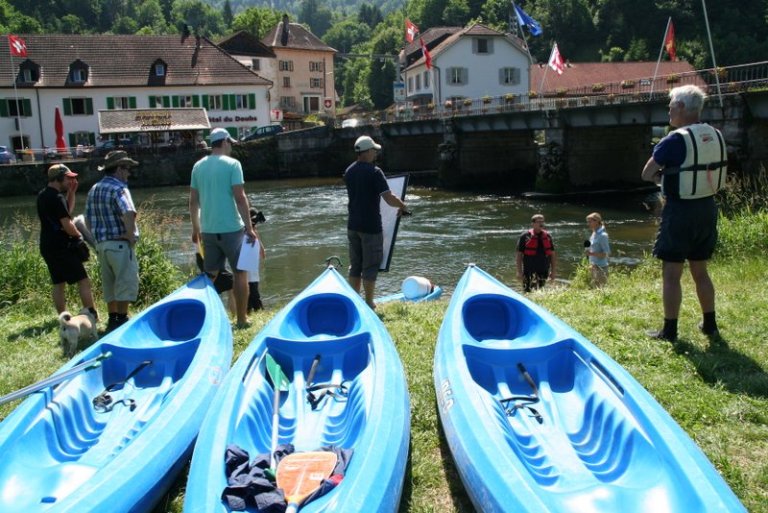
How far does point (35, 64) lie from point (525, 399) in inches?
2008

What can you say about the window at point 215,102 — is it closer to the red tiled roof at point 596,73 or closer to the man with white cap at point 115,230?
the red tiled roof at point 596,73

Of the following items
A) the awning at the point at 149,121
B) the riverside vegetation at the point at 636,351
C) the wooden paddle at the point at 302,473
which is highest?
the awning at the point at 149,121

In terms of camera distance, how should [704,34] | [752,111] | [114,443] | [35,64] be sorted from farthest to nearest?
[704,34], [35,64], [752,111], [114,443]

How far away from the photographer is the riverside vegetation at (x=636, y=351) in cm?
347

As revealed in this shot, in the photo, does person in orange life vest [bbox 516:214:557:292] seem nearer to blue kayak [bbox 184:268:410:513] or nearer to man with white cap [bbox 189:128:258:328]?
blue kayak [bbox 184:268:410:513]

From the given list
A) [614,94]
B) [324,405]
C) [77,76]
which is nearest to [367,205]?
[324,405]

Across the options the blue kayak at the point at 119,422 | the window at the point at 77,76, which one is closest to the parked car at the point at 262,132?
the window at the point at 77,76

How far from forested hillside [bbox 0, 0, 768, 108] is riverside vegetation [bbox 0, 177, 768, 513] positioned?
5044cm

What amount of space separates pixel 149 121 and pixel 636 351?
142 ft

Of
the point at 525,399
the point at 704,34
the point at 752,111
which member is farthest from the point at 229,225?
the point at 704,34

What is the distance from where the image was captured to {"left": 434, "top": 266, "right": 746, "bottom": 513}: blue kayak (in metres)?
2.78

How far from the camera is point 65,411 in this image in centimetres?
396

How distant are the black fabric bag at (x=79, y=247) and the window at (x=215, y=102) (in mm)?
44995

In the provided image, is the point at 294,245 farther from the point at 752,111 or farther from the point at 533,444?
the point at 533,444
